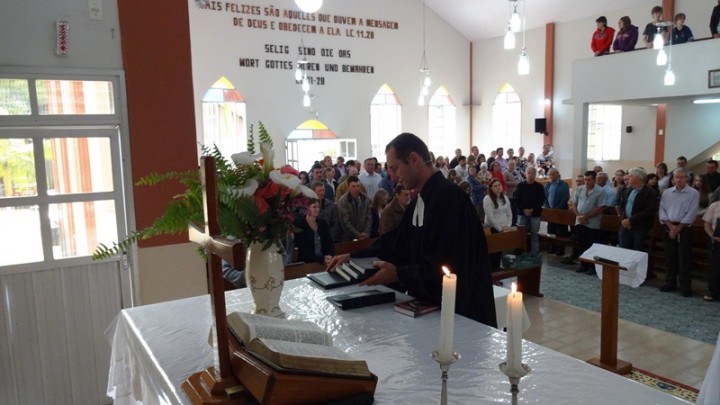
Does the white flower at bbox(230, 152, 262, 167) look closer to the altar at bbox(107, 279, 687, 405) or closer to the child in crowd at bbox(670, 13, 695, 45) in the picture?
the altar at bbox(107, 279, 687, 405)

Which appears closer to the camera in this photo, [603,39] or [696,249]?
[696,249]

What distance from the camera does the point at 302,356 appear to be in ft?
4.90

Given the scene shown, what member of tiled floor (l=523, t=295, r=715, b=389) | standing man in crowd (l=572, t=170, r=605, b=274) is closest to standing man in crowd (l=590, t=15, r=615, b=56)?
standing man in crowd (l=572, t=170, r=605, b=274)

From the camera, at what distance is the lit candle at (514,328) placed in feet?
3.71

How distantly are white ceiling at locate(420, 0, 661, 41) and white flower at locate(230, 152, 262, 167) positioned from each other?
14.5 metres

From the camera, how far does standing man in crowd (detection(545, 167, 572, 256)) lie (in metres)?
9.50

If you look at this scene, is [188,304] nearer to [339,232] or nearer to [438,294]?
[438,294]

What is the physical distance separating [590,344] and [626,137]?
12.5 meters

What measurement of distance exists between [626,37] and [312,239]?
9436 millimetres

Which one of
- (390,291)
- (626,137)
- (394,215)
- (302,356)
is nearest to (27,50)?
(390,291)

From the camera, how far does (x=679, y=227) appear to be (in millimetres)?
7109

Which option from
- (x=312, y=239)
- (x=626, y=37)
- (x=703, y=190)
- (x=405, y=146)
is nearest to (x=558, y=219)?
(x=703, y=190)

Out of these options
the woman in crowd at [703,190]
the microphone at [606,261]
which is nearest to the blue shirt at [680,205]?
the woman in crowd at [703,190]

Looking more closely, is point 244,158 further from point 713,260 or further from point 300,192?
point 713,260
